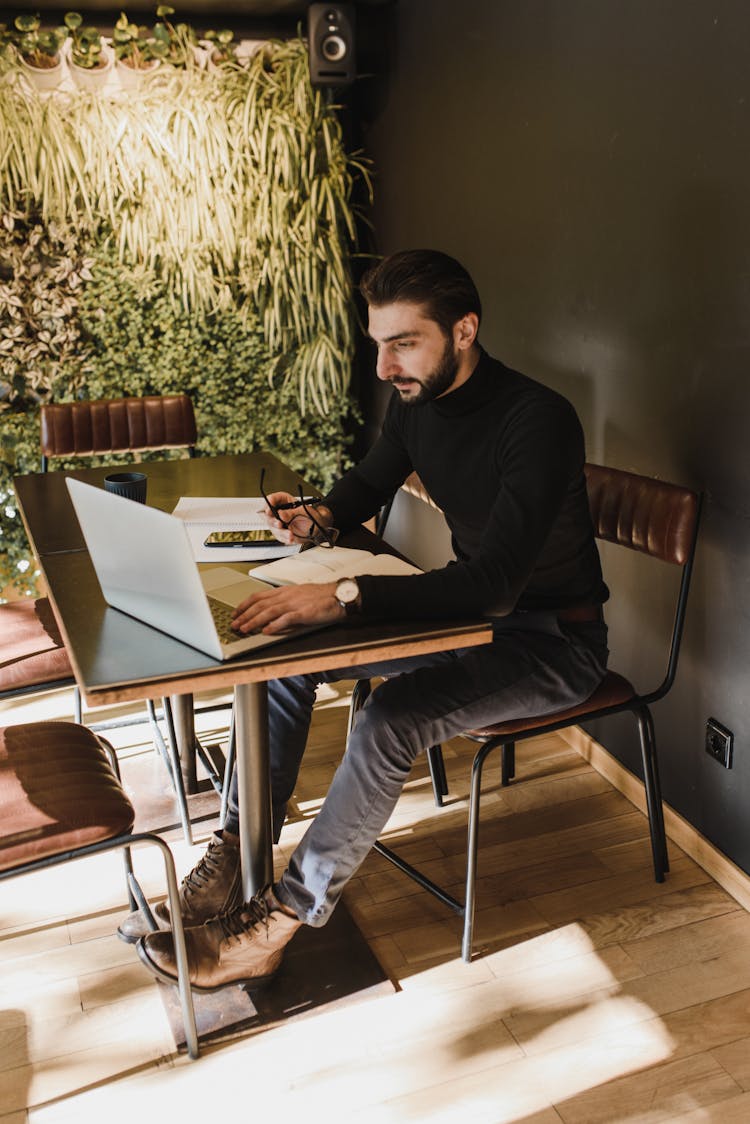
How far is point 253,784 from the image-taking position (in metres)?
1.86

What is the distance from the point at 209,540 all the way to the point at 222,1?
115 inches

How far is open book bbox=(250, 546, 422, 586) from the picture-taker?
172 cm

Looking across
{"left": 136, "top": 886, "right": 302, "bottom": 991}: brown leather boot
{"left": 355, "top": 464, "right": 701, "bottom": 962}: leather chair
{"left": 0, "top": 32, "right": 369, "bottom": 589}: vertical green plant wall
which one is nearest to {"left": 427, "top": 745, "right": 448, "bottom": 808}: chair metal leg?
{"left": 355, "top": 464, "right": 701, "bottom": 962}: leather chair

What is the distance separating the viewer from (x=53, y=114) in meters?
3.77

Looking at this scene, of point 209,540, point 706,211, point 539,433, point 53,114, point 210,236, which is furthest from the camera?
point 210,236

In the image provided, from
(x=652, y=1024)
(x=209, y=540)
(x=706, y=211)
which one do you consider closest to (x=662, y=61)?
(x=706, y=211)

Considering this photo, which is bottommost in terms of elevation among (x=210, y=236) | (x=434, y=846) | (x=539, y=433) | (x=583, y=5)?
(x=434, y=846)

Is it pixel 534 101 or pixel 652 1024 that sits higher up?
pixel 534 101

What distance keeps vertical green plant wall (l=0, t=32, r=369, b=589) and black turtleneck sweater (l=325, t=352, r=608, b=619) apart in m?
2.10

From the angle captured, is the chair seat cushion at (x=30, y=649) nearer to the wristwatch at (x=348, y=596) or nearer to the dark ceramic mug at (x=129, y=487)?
the dark ceramic mug at (x=129, y=487)

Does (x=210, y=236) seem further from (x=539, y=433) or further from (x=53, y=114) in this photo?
(x=539, y=433)

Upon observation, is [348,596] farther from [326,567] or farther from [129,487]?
[129,487]

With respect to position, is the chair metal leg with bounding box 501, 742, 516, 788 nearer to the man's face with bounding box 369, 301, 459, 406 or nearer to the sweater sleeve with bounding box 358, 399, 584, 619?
the sweater sleeve with bounding box 358, 399, 584, 619

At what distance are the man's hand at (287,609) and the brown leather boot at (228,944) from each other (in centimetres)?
61
